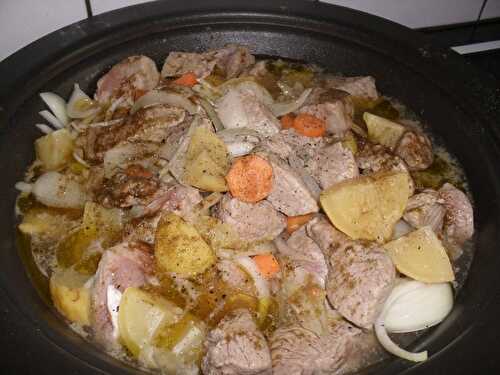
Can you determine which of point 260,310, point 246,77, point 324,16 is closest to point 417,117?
point 324,16

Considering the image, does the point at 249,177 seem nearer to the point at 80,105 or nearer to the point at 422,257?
the point at 422,257

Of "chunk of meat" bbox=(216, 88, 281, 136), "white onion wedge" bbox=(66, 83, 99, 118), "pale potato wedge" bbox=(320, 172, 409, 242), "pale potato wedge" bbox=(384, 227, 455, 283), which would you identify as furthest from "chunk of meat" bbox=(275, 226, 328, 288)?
"white onion wedge" bbox=(66, 83, 99, 118)

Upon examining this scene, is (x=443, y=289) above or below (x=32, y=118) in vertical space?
below

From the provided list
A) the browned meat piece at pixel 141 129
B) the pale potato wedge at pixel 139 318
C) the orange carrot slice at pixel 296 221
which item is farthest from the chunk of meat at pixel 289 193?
the pale potato wedge at pixel 139 318

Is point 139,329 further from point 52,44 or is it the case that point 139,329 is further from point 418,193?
point 52,44

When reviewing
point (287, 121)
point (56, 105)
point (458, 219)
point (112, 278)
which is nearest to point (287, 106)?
point (287, 121)
